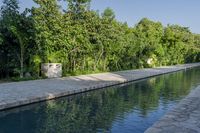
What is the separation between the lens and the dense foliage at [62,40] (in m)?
18.1

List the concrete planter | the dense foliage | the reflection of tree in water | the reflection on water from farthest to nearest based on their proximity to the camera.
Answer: the concrete planter → the dense foliage → the reflection of tree in water → the reflection on water

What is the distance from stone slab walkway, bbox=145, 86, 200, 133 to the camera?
23.1 feet

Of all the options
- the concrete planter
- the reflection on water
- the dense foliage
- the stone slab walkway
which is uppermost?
the dense foliage

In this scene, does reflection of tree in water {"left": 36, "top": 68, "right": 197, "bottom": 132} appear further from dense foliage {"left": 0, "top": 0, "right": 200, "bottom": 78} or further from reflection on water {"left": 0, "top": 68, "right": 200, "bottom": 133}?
dense foliage {"left": 0, "top": 0, "right": 200, "bottom": 78}

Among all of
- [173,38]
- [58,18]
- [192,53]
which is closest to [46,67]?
[58,18]

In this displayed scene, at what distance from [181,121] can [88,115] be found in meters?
3.07

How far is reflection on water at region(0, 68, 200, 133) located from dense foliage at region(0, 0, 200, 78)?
6.21 metres

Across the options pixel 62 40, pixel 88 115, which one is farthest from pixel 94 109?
pixel 62 40

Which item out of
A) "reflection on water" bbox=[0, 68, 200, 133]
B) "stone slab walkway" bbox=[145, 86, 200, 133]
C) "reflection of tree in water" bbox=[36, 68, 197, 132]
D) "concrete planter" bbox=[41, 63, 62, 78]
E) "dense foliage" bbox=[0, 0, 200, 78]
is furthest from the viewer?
"concrete planter" bbox=[41, 63, 62, 78]

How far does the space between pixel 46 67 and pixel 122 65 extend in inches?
582

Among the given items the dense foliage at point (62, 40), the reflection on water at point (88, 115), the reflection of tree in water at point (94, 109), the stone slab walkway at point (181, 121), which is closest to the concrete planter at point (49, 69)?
the dense foliage at point (62, 40)

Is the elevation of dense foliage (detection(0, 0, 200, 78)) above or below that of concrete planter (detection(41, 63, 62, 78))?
above

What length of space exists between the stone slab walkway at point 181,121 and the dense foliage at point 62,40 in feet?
34.8

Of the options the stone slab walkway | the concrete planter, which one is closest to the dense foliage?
the concrete planter
